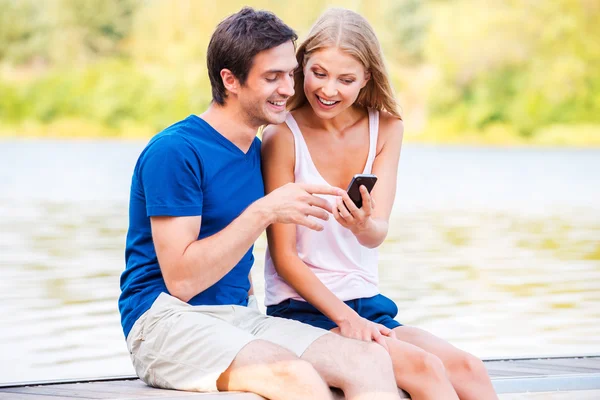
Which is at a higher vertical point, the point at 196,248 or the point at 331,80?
the point at 331,80

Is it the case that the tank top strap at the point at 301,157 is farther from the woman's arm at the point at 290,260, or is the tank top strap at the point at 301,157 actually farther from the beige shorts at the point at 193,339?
the beige shorts at the point at 193,339

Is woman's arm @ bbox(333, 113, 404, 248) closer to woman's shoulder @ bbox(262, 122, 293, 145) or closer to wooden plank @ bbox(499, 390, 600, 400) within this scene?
woman's shoulder @ bbox(262, 122, 293, 145)

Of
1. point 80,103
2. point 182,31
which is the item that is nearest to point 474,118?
point 182,31

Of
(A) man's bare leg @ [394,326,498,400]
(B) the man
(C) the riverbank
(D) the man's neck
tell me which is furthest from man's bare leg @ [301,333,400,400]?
(C) the riverbank

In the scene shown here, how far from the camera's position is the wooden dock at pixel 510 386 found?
8.52 feet

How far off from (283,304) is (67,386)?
0.69 metres

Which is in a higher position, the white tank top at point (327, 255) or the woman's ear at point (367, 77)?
the woman's ear at point (367, 77)

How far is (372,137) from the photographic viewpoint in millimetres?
2896

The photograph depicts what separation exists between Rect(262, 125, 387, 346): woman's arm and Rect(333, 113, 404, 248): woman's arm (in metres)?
0.18

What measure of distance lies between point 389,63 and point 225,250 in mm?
25443

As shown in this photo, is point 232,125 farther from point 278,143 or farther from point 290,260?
point 290,260

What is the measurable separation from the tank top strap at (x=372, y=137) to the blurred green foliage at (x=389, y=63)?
77.4 ft

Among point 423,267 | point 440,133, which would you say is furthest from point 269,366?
point 440,133

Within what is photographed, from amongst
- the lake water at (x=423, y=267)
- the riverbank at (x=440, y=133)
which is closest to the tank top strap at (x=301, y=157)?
the lake water at (x=423, y=267)
